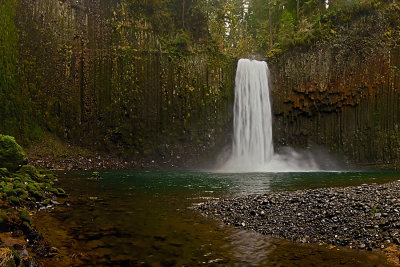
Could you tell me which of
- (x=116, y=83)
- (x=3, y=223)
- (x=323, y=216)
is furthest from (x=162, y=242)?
(x=116, y=83)

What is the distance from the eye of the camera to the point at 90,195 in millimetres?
12836

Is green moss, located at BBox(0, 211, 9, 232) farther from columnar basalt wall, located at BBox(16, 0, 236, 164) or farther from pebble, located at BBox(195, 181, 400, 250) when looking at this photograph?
columnar basalt wall, located at BBox(16, 0, 236, 164)

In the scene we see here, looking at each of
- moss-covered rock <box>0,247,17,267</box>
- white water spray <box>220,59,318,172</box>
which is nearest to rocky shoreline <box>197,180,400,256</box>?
moss-covered rock <box>0,247,17,267</box>

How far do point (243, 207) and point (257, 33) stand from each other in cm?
4349

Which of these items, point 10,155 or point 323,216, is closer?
point 323,216

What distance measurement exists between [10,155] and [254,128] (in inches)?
936

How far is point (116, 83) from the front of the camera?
31.7 meters

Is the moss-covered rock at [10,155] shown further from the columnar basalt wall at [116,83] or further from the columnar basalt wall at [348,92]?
the columnar basalt wall at [348,92]

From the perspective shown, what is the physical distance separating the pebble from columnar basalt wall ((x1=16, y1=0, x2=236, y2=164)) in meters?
21.8

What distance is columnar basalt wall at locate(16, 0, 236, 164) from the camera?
30.4 metres

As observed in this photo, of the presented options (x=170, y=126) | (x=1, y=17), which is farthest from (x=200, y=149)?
(x=1, y=17)

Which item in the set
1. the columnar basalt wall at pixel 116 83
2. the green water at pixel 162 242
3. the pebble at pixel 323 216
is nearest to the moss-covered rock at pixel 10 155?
the green water at pixel 162 242

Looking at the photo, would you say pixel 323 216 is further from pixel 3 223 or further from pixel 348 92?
pixel 348 92

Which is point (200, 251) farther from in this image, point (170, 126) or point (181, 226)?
point (170, 126)
